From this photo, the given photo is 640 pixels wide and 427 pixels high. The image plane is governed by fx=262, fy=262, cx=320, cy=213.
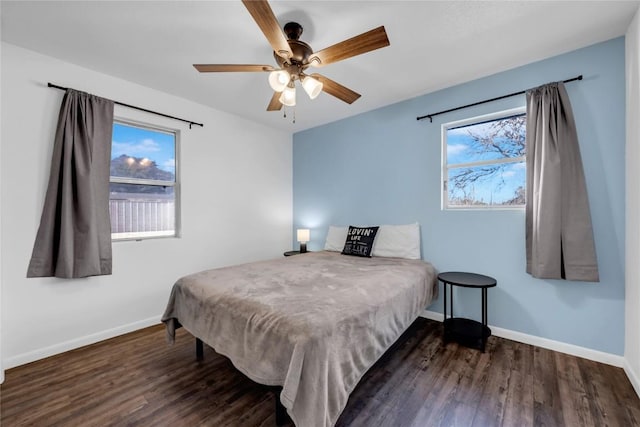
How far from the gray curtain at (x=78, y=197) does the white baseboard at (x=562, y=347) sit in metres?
3.86

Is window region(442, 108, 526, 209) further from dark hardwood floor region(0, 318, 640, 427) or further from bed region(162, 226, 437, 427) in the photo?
dark hardwood floor region(0, 318, 640, 427)

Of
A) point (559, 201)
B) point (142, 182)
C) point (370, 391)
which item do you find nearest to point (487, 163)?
point (559, 201)

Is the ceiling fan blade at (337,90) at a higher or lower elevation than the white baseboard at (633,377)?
higher

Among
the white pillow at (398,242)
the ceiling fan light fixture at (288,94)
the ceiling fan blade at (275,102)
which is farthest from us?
the white pillow at (398,242)

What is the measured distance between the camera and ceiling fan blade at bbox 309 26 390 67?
1.53 m

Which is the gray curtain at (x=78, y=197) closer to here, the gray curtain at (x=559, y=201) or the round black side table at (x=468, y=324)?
the round black side table at (x=468, y=324)

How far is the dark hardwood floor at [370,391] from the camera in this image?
1.54 m

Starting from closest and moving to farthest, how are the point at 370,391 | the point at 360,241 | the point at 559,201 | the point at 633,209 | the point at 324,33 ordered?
the point at 370,391 → the point at 633,209 → the point at 324,33 → the point at 559,201 → the point at 360,241

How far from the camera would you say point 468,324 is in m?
2.59

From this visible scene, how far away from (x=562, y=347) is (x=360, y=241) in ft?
6.71

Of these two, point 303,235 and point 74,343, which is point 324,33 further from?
point 74,343

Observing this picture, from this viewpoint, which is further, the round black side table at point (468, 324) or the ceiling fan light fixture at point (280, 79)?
the round black side table at point (468, 324)

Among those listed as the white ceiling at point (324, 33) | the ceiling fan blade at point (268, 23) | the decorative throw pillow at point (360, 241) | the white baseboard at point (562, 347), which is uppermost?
the white ceiling at point (324, 33)

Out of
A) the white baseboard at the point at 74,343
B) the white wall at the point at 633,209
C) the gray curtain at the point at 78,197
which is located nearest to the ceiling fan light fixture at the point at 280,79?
the gray curtain at the point at 78,197
